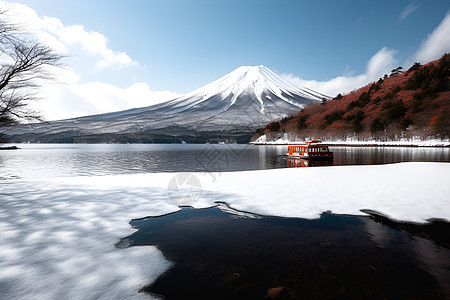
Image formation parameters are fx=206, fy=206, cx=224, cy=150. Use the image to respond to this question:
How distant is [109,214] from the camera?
5.41 metres

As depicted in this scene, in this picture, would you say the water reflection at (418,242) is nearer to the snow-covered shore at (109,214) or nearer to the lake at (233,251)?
the lake at (233,251)

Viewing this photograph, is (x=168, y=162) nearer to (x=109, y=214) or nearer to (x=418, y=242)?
(x=109, y=214)

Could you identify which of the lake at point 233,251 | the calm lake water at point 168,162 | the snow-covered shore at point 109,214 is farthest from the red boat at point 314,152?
the lake at point 233,251

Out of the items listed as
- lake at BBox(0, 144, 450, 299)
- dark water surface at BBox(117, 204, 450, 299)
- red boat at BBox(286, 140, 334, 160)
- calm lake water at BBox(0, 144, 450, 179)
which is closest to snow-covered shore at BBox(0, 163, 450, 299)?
lake at BBox(0, 144, 450, 299)

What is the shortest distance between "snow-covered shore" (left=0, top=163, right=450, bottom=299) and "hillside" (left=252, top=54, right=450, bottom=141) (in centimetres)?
6878

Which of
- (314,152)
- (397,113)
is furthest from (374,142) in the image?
(314,152)

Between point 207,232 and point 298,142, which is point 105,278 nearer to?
point 207,232

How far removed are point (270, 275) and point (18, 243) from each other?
4414 mm

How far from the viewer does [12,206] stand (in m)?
5.62

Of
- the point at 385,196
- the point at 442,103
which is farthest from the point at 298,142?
the point at 385,196

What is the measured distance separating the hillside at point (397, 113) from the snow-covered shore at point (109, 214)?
226 feet

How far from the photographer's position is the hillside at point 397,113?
2357 inches

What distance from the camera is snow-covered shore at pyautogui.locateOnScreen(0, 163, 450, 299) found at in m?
2.76

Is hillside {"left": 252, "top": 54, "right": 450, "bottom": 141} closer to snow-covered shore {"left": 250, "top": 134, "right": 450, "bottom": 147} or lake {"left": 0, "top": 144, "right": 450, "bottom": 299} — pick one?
snow-covered shore {"left": 250, "top": 134, "right": 450, "bottom": 147}
